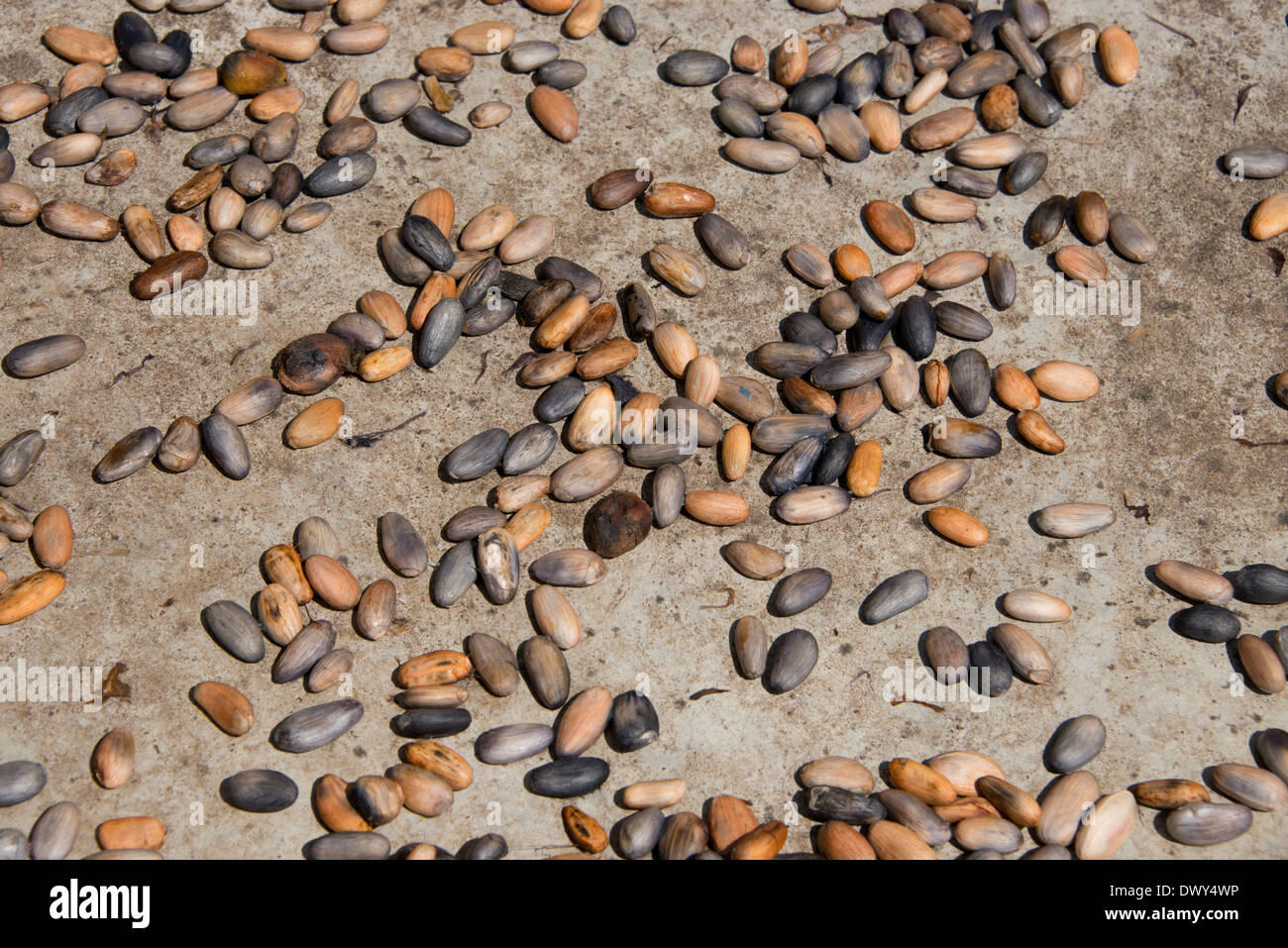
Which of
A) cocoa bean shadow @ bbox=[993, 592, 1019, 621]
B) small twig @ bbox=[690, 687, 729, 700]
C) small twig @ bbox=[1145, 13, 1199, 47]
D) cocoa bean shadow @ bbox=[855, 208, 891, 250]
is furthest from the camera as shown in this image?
small twig @ bbox=[1145, 13, 1199, 47]

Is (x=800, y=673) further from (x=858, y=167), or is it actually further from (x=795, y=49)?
(x=795, y=49)

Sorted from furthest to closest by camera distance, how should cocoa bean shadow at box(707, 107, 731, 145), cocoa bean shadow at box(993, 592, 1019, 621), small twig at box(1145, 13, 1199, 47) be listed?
small twig at box(1145, 13, 1199, 47)
cocoa bean shadow at box(707, 107, 731, 145)
cocoa bean shadow at box(993, 592, 1019, 621)

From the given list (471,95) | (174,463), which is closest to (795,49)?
(471,95)

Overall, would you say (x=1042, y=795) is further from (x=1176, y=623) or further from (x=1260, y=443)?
(x=1260, y=443)

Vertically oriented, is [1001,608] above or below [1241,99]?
below

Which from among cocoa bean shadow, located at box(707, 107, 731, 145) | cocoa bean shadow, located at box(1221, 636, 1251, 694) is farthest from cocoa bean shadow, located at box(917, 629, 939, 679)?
cocoa bean shadow, located at box(707, 107, 731, 145)

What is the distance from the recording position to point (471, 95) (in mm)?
2965

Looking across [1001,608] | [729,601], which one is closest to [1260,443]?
[1001,608]

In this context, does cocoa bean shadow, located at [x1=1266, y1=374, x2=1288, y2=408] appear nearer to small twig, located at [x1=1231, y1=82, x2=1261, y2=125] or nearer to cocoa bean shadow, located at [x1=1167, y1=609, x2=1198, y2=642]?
cocoa bean shadow, located at [x1=1167, y1=609, x2=1198, y2=642]

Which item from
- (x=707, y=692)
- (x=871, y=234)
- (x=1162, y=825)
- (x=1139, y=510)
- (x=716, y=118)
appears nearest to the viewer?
(x=1162, y=825)

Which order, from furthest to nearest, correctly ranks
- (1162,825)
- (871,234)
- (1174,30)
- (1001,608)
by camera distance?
(1174,30) < (871,234) < (1001,608) < (1162,825)

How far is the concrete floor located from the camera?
2244 millimetres

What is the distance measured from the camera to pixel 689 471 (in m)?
2.54
